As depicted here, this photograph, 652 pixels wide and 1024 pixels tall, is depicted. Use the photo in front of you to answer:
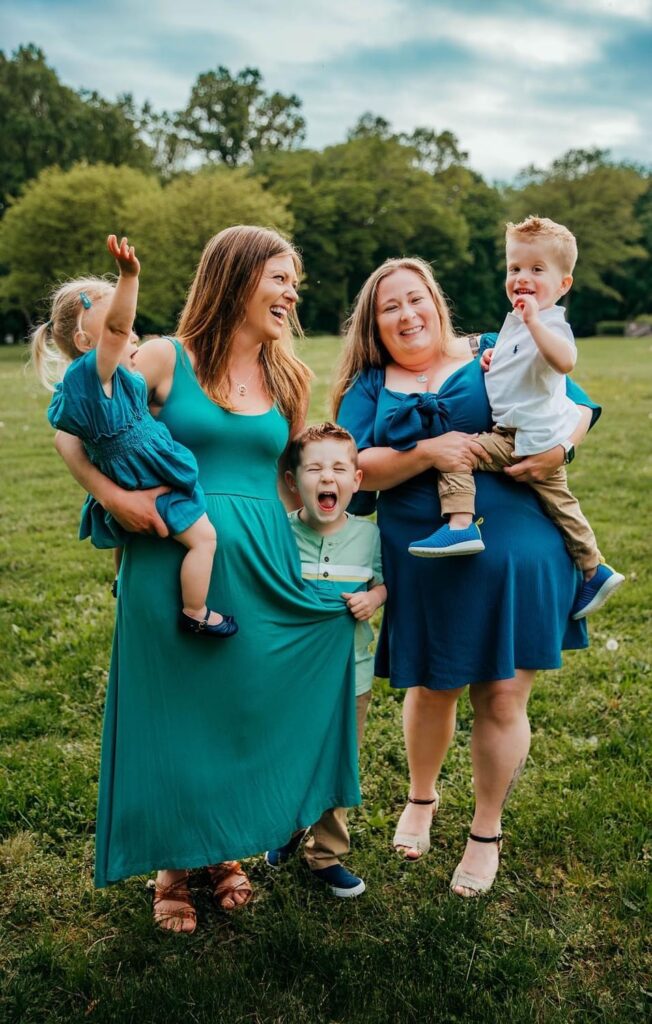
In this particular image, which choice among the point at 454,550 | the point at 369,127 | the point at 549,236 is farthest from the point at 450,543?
the point at 369,127

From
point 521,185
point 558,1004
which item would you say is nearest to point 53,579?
point 558,1004

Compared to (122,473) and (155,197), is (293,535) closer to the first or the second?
(122,473)

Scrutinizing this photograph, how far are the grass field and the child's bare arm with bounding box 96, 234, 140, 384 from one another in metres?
1.25

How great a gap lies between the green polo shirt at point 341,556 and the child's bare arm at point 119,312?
97cm

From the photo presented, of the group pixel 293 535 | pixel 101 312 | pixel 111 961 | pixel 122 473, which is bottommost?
pixel 111 961

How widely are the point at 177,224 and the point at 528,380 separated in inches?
1664

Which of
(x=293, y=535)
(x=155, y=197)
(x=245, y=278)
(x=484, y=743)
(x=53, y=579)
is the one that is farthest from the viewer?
(x=155, y=197)

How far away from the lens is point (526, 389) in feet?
9.27

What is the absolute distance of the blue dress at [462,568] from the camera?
297cm

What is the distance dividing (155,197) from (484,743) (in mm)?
43982

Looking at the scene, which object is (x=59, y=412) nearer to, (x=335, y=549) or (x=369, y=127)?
(x=335, y=549)

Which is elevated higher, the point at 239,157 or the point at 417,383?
the point at 239,157

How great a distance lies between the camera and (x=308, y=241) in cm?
5200

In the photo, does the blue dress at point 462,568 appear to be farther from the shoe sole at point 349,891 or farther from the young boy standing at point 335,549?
the shoe sole at point 349,891
